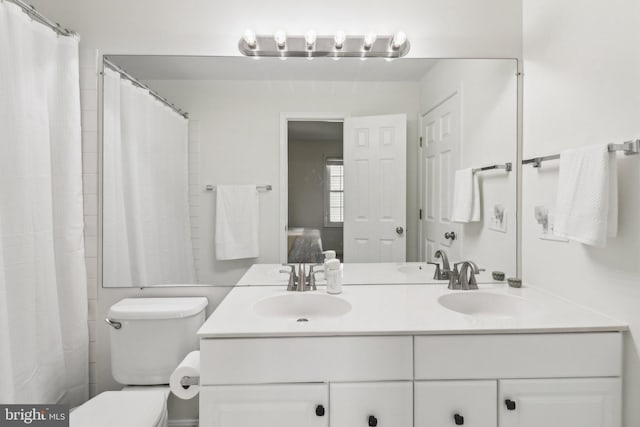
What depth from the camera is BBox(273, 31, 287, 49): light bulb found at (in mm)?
1543

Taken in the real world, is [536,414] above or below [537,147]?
below

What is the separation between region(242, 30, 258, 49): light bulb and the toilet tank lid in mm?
1236

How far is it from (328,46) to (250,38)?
1.21 feet

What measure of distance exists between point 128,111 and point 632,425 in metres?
2.40

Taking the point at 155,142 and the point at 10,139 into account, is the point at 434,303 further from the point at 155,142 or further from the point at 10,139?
the point at 10,139

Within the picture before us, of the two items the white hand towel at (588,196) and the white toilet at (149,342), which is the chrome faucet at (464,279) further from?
the white toilet at (149,342)

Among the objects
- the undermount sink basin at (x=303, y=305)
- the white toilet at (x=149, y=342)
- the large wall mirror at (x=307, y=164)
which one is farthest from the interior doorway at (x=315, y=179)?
the white toilet at (x=149, y=342)

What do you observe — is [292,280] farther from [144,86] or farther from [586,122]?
[586,122]

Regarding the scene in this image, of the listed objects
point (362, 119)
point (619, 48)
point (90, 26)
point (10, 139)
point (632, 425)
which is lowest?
point (632, 425)

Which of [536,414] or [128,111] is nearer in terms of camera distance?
[536,414]

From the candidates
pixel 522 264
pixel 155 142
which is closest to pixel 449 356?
pixel 522 264

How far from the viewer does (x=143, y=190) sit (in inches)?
64.2

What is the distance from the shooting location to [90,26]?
5.27 feet

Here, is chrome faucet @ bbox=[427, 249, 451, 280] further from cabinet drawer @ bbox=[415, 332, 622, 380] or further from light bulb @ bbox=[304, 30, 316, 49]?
light bulb @ bbox=[304, 30, 316, 49]
